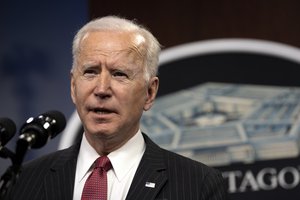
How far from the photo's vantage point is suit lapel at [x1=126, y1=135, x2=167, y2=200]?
152cm

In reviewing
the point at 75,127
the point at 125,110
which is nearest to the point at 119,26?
the point at 125,110

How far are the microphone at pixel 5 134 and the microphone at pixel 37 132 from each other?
1.1 inches

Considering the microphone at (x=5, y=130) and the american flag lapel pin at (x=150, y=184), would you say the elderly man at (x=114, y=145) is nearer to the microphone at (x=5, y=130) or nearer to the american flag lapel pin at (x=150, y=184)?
the american flag lapel pin at (x=150, y=184)

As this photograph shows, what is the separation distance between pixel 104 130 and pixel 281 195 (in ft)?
3.89

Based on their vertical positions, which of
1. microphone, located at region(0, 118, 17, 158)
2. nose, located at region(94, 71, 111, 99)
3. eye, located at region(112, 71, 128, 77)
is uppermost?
eye, located at region(112, 71, 128, 77)

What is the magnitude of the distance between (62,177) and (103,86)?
276 mm

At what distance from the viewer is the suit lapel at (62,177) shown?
1554mm

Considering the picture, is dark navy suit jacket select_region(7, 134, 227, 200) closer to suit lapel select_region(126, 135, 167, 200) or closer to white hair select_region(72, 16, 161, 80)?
suit lapel select_region(126, 135, 167, 200)

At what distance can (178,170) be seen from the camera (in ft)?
5.28

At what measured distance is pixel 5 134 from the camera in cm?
125

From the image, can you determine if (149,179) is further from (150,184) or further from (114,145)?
(114,145)

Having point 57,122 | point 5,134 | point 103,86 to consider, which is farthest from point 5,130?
point 103,86

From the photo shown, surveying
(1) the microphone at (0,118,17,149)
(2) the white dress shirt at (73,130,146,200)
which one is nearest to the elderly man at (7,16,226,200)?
(2) the white dress shirt at (73,130,146,200)

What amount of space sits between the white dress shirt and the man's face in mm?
44
